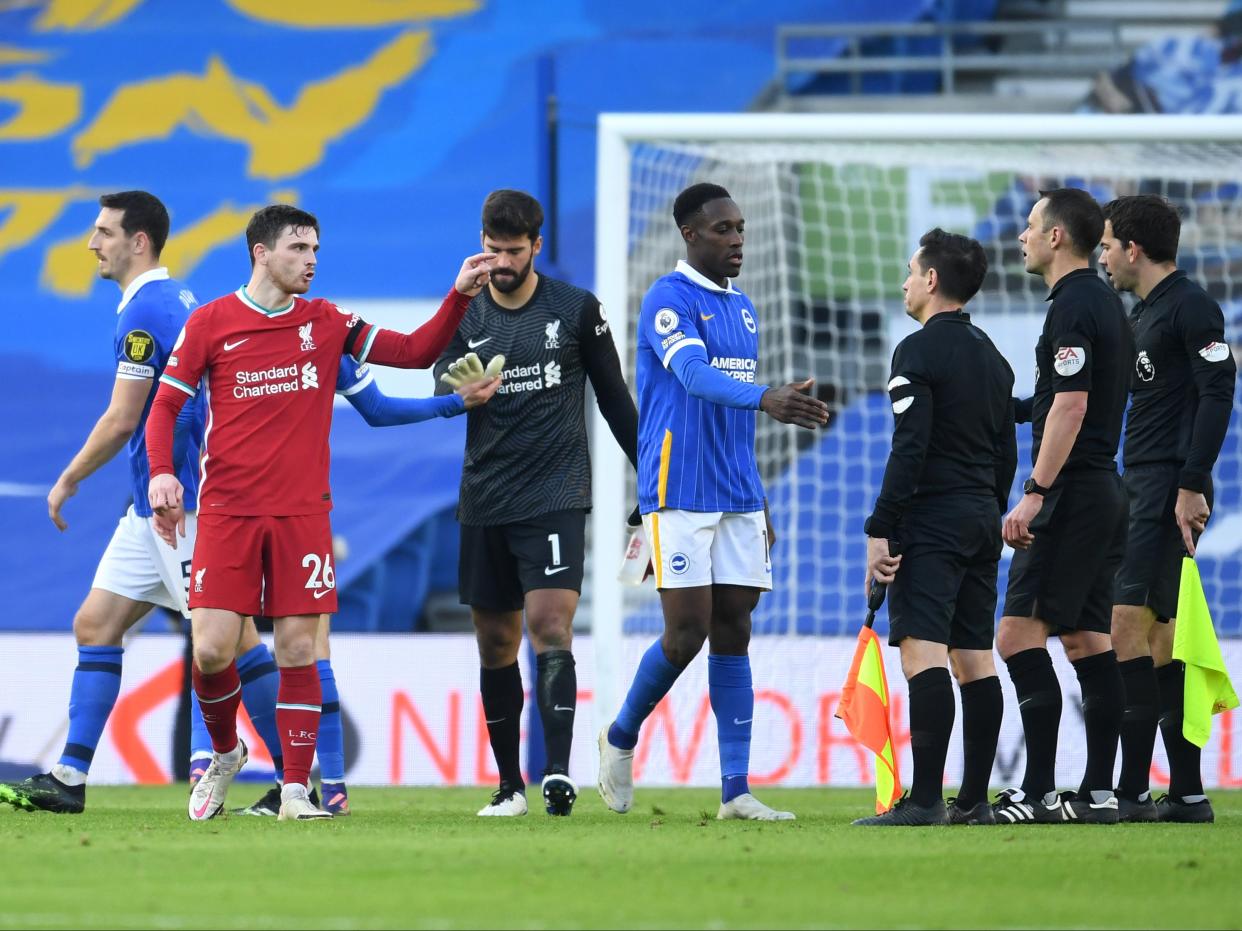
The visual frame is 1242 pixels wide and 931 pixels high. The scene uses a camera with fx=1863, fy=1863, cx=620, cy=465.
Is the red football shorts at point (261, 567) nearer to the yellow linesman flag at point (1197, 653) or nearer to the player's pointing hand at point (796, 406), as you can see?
the player's pointing hand at point (796, 406)

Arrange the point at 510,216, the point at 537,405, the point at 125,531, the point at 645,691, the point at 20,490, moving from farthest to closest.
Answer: the point at 20,490, the point at 125,531, the point at 537,405, the point at 510,216, the point at 645,691

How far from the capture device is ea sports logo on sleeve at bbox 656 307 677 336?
6.04 m

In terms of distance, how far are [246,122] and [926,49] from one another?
19.3 ft

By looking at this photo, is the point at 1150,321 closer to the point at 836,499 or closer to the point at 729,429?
the point at 729,429

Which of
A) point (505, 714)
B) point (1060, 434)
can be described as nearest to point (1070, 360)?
point (1060, 434)

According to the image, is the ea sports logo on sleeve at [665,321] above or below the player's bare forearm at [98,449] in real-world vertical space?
above

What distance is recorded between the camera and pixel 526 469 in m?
6.42

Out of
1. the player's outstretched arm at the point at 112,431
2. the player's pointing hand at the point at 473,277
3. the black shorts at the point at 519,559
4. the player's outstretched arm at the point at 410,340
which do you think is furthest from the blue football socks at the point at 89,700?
the player's pointing hand at the point at 473,277

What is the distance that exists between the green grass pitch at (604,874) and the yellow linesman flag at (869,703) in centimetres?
28

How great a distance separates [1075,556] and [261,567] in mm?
2613

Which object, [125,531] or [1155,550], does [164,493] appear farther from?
[1155,550]

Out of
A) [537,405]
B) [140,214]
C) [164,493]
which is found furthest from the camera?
[140,214]

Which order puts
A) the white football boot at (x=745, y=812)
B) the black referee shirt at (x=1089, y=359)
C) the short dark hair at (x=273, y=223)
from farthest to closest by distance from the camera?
1. the white football boot at (x=745, y=812)
2. the black referee shirt at (x=1089, y=359)
3. the short dark hair at (x=273, y=223)

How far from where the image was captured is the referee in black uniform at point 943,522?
5.80 metres
